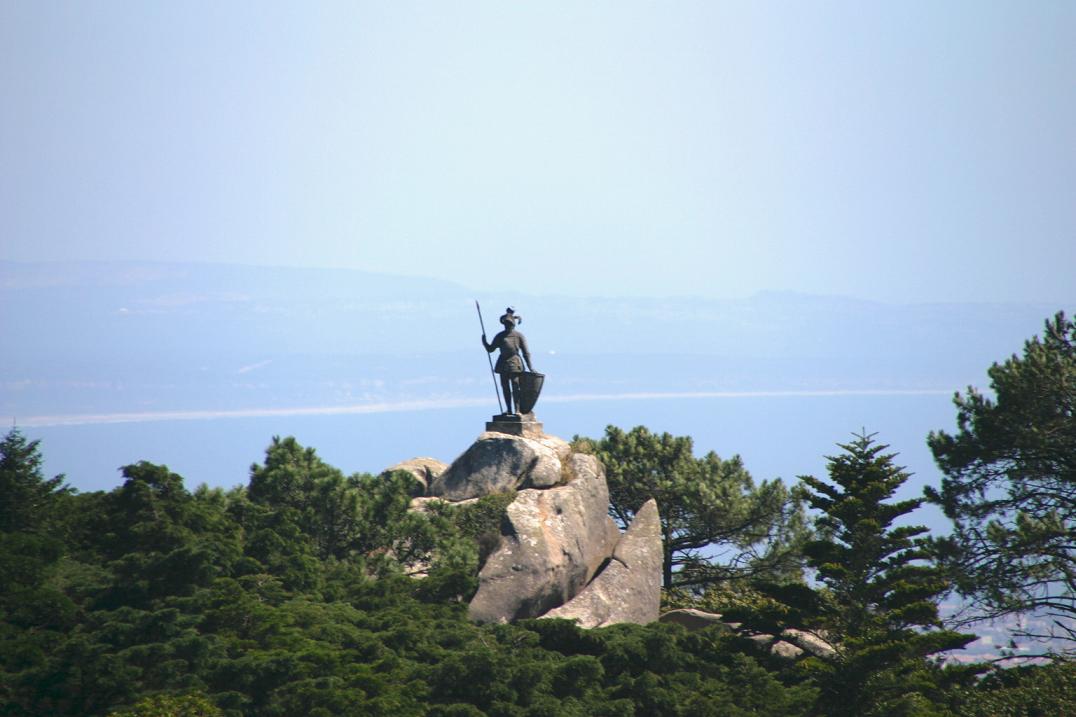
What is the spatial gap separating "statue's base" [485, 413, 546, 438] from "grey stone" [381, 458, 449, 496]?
2.99 meters

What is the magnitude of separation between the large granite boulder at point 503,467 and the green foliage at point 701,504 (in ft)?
21.4

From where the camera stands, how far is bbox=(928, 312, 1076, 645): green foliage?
30703mm

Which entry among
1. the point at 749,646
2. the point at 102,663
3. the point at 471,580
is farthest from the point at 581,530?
the point at 102,663

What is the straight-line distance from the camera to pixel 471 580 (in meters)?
29.2

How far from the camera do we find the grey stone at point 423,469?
37.2 meters

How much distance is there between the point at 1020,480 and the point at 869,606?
7.39 m

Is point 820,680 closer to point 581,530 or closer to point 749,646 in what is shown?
point 749,646

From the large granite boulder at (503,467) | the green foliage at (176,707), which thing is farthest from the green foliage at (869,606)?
the green foliage at (176,707)

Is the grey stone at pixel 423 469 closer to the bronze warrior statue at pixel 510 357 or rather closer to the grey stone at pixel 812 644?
the bronze warrior statue at pixel 510 357

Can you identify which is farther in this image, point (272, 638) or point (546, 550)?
point (546, 550)

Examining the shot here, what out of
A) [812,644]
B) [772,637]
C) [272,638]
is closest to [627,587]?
[772,637]

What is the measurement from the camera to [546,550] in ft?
99.8

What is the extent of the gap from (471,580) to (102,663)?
937cm

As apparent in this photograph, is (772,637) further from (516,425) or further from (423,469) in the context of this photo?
(423,469)
